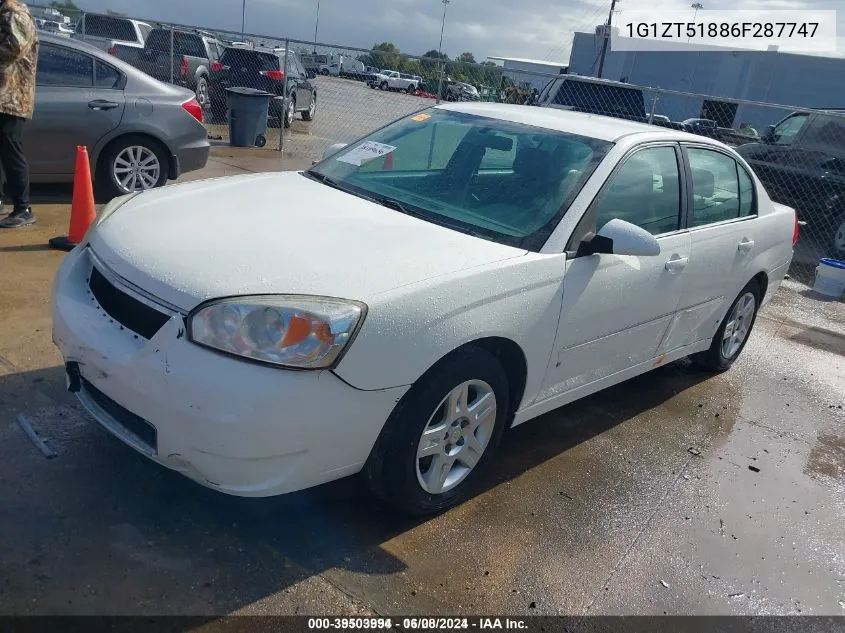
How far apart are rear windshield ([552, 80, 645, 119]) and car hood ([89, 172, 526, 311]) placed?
34.6 ft

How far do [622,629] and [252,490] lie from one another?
4.82 feet

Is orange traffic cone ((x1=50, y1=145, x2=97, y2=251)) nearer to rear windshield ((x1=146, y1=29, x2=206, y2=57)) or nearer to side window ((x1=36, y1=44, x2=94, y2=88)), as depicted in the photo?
side window ((x1=36, y1=44, x2=94, y2=88))

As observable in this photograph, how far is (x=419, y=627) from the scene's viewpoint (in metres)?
2.62

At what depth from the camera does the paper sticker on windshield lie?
4.18m

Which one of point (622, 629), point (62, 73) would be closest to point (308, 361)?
point (622, 629)

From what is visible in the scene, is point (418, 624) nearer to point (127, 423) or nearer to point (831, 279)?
point (127, 423)

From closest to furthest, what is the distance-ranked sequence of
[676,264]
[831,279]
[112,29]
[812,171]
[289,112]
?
[676,264]
[831,279]
[812,171]
[289,112]
[112,29]

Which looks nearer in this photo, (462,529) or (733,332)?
(462,529)

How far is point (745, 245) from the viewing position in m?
4.76

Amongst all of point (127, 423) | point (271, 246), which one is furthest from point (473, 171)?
point (127, 423)

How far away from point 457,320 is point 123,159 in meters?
5.63

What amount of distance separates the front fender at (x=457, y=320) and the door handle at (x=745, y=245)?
76.9 inches

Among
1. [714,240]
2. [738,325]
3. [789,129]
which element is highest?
[789,129]

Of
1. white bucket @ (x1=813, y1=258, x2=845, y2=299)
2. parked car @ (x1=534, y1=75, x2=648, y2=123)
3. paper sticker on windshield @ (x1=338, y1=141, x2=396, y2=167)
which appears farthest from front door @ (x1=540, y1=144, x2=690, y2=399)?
parked car @ (x1=534, y1=75, x2=648, y2=123)
